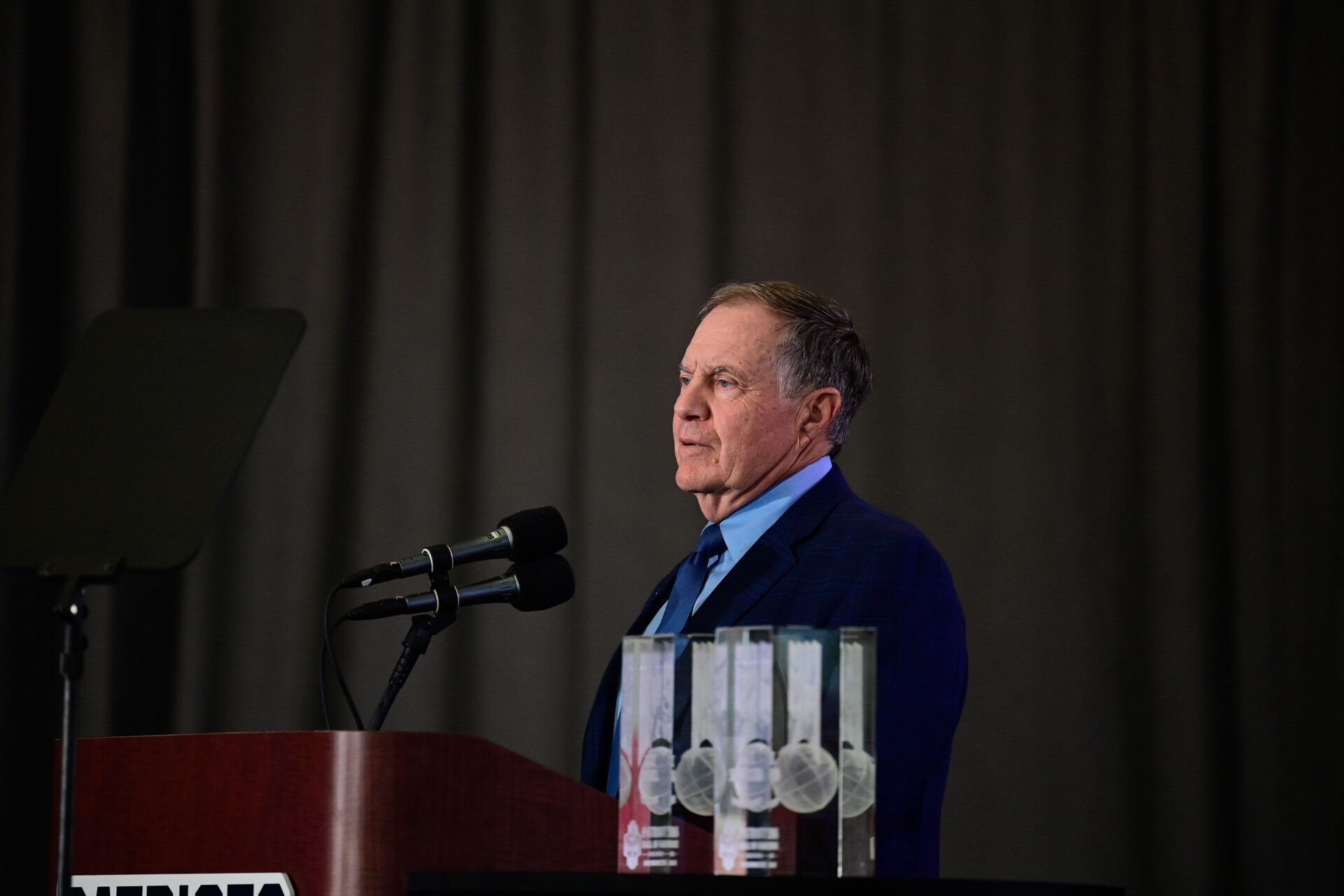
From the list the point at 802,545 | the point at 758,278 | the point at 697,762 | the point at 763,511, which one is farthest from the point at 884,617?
the point at 758,278

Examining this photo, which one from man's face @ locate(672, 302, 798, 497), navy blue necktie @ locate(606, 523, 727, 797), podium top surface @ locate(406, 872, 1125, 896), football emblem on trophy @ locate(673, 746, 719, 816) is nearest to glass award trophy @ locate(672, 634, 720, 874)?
football emblem on trophy @ locate(673, 746, 719, 816)

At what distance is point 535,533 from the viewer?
225 cm

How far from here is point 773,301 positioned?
8.59 feet

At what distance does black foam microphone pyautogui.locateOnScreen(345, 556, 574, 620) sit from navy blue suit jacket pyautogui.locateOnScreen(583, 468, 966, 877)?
22cm

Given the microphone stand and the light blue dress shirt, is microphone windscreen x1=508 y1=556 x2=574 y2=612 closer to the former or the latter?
the microphone stand

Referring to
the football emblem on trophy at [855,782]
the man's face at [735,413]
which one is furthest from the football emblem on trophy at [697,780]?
the man's face at [735,413]

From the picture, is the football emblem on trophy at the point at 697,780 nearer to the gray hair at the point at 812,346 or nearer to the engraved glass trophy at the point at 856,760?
the engraved glass trophy at the point at 856,760

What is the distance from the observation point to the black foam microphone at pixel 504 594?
211 centimetres

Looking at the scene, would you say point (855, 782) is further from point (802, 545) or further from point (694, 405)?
point (694, 405)

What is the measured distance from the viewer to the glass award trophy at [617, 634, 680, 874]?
1.40 meters

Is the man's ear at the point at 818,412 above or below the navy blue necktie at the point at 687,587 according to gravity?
above

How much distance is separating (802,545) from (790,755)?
3.40 ft

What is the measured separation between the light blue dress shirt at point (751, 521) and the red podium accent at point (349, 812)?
0.77 metres

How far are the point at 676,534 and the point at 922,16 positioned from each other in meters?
1.56
